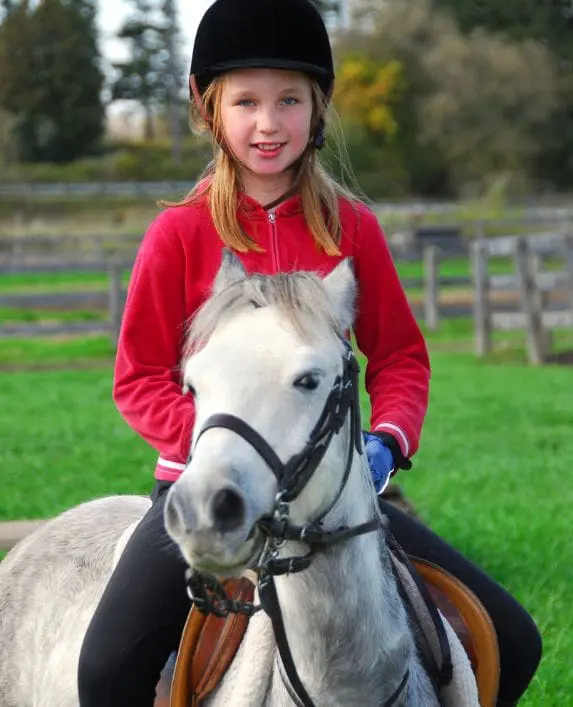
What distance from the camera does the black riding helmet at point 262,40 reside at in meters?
2.99

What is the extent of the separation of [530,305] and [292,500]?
1438 cm

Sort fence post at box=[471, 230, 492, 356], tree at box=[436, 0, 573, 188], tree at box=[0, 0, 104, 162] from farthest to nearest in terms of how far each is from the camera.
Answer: tree at box=[0, 0, 104, 162] < tree at box=[436, 0, 573, 188] < fence post at box=[471, 230, 492, 356]

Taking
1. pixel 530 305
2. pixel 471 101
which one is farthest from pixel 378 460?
pixel 471 101

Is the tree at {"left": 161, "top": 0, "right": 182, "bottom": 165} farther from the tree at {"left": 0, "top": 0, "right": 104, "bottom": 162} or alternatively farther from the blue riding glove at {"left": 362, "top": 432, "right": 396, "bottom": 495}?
the blue riding glove at {"left": 362, "top": 432, "right": 396, "bottom": 495}

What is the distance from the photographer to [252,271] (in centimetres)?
303

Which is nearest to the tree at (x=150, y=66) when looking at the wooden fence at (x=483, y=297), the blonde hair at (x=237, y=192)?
the wooden fence at (x=483, y=297)

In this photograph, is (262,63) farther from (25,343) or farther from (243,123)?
(25,343)

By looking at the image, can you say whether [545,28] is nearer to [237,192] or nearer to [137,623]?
[237,192]

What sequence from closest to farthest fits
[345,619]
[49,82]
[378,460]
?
[345,619] → [378,460] → [49,82]

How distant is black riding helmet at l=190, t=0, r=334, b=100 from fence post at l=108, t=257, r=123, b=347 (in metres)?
15.0

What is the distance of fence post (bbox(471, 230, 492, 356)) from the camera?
674 inches

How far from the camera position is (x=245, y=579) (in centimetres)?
287

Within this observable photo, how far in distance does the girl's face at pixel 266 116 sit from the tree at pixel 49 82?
177 feet

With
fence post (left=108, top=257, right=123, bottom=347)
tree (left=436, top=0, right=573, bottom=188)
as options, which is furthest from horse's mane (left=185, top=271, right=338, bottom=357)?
tree (left=436, top=0, right=573, bottom=188)
